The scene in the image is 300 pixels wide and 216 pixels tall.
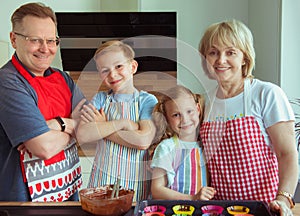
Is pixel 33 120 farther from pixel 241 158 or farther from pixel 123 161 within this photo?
pixel 241 158

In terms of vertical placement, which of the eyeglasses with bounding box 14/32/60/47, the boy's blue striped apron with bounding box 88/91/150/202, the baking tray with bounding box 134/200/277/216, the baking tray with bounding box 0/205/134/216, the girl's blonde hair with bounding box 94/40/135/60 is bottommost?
the baking tray with bounding box 0/205/134/216

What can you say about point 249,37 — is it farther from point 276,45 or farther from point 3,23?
point 3,23

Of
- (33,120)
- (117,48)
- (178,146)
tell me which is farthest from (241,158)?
(33,120)

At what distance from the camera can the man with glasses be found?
3.67 ft

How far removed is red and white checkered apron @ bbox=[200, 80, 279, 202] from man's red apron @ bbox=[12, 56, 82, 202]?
0.43 meters

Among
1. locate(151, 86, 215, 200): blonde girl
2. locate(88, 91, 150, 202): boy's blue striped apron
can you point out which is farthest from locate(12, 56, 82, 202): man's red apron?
locate(151, 86, 215, 200): blonde girl

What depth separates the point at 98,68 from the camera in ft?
3.87

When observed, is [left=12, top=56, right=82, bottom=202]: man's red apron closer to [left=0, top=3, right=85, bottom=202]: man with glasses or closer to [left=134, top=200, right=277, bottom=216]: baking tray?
[left=0, top=3, right=85, bottom=202]: man with glasses

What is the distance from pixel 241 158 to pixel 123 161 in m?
0.34

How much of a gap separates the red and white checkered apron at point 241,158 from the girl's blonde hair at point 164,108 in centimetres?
8

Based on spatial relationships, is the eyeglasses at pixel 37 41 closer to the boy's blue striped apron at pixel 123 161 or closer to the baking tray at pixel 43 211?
the boy's blue striped apron at pixel 123 161

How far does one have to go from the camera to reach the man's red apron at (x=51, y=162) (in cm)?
118

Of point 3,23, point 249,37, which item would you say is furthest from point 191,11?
point 249,37

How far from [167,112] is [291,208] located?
→ 0.42m
